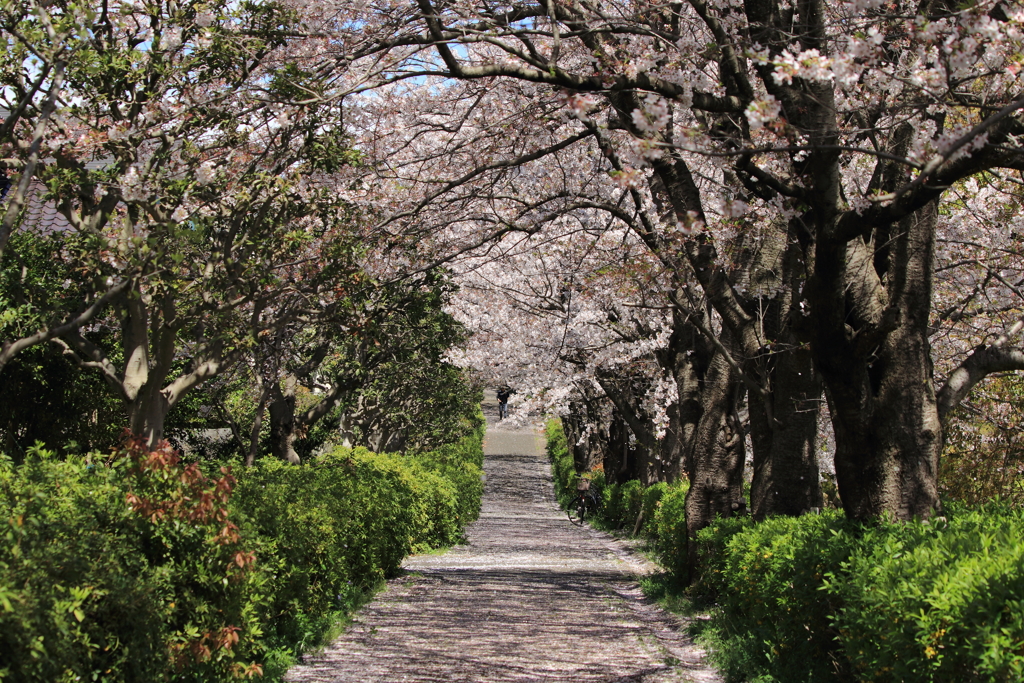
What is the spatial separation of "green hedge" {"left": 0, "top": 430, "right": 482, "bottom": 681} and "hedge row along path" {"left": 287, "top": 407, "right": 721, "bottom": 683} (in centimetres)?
77

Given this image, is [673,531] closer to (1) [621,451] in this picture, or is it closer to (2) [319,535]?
(2) [319,535]

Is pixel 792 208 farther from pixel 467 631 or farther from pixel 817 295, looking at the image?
pixel 467 631

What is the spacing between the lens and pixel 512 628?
10.3 m

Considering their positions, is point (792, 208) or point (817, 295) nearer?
point (817, 295)

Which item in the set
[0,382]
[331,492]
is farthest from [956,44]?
[0,382]

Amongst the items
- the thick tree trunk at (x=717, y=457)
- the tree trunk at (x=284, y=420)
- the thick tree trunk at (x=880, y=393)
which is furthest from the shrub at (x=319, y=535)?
the thick tree trunk at (x=880, y=393)

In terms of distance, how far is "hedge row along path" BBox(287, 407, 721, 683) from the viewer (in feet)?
26.3

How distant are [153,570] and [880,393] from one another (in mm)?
5163

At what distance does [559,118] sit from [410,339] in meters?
9.50

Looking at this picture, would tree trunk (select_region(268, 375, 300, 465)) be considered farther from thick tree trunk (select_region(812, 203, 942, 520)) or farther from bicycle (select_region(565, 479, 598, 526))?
thick tree trunk (select_region(812, 203, 942, 520))

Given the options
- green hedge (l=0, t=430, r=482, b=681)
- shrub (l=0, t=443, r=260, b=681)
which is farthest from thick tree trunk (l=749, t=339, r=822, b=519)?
shrub (l=0, t=443, r=260, b=681)

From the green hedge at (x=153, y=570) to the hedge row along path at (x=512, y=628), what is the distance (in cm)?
77

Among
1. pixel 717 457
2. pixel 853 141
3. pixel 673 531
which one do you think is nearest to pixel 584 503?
pixel 673 531

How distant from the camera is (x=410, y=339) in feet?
65.2
